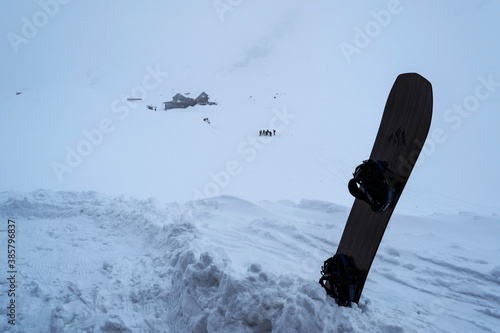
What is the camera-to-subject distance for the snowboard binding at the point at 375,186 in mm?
2375

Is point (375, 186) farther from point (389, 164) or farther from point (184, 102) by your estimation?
point (184, 102)

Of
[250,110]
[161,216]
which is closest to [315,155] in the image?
[161,216]

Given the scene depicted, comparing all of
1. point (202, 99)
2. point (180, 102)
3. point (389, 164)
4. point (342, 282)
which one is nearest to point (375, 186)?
point (389, 164)

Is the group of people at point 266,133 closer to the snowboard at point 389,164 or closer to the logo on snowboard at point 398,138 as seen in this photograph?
the snowboard at point 389,164

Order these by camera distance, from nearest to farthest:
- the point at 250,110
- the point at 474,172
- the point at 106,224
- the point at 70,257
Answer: the point at 70,257 < the point at 106,224 < the point at 474,172 < the point at 250,110

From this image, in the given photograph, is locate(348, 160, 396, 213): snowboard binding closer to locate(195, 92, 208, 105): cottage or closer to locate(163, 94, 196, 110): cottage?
locate(163, 94, 196, 110): cottage

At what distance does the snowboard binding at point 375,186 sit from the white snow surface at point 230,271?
970 millimetres

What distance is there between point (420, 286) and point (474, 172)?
12.7 meters

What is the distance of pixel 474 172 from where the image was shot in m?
13.4

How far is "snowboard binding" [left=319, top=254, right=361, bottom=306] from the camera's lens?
8.73 ft

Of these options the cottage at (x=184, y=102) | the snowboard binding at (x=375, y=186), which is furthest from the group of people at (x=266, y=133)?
the cottage at (x=184, y=102)

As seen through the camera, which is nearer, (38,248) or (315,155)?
(38,248)

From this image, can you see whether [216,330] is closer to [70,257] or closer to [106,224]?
[70,257]

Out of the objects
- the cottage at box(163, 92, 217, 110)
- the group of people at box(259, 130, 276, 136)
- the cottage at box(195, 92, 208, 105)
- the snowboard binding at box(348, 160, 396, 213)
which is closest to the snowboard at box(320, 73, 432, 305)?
the snowboard binding at box(348, 160, 396, 213)
